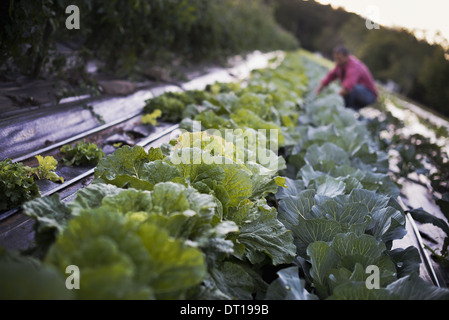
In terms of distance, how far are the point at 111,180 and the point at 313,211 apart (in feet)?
3.91

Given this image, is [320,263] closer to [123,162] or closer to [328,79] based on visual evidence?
[123,162]

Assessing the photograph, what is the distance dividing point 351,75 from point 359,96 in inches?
19.6

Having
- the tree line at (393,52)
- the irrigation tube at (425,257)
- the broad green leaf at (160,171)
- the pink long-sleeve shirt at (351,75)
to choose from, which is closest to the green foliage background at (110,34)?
the broad green leaf at (160,171)

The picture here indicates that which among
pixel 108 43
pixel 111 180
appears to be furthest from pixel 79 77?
pixel 111 180

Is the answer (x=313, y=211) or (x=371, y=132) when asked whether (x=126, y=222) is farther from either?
(x=371, y=132)

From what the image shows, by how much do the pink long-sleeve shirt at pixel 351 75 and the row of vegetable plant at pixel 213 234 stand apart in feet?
15.5

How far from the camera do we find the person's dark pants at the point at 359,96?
23.2 feet

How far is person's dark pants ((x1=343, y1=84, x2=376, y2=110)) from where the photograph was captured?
7070mm

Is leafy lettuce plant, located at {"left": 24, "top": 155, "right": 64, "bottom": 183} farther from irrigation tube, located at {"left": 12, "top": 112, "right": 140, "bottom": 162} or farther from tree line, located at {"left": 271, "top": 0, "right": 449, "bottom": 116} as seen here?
tree line, located at {"left": 271, "top": 0, "right": 449, "bottom": 116}

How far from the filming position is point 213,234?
1.34m

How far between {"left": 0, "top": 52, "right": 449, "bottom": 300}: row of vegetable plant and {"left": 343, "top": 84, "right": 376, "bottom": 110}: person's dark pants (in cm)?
483

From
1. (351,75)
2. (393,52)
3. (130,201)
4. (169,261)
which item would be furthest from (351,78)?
(393,52)

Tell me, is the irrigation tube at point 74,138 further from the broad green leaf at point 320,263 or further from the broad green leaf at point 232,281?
the broad green leaf at point 320,263
